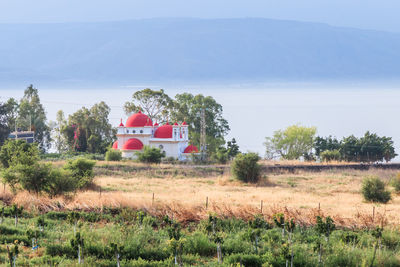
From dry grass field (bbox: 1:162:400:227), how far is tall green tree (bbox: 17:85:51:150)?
32587 mm

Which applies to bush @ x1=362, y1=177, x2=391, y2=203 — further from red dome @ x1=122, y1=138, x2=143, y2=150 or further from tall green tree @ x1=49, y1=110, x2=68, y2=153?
tall green tree @ x1=49, y1=110, x2=68, y2=153

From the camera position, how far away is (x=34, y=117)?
255ft

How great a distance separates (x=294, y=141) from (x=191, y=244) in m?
69.1

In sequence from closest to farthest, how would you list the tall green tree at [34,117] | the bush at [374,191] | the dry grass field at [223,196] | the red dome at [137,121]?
the dry grass field at [223,196] < the bush at [374,191] < the red dome at [137,121] < the tall green tree at [34,117]

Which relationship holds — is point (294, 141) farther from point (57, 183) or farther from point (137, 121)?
point (57, 183)

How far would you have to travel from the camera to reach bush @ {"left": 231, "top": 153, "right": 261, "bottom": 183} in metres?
39.4

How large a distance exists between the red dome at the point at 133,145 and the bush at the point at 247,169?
24.4 metres

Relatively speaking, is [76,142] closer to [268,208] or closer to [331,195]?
[331,195]

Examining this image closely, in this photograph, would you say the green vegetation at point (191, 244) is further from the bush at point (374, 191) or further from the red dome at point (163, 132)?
the red dome at point (163, 132)

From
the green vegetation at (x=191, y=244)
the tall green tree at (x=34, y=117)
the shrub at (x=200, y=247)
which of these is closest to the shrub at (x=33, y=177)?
the green vegetation at (x=191, y=244)

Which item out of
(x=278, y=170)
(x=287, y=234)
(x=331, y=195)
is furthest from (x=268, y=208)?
(x=278, y=170)

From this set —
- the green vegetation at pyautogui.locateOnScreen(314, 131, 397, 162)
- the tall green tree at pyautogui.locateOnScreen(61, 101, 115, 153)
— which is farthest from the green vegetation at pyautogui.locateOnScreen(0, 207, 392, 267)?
the tall green tree at pyautogui.locateOnScreen(61, 101, 115, 153)

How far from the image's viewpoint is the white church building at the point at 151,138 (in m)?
62.4

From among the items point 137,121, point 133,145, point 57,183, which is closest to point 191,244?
point 57,183
